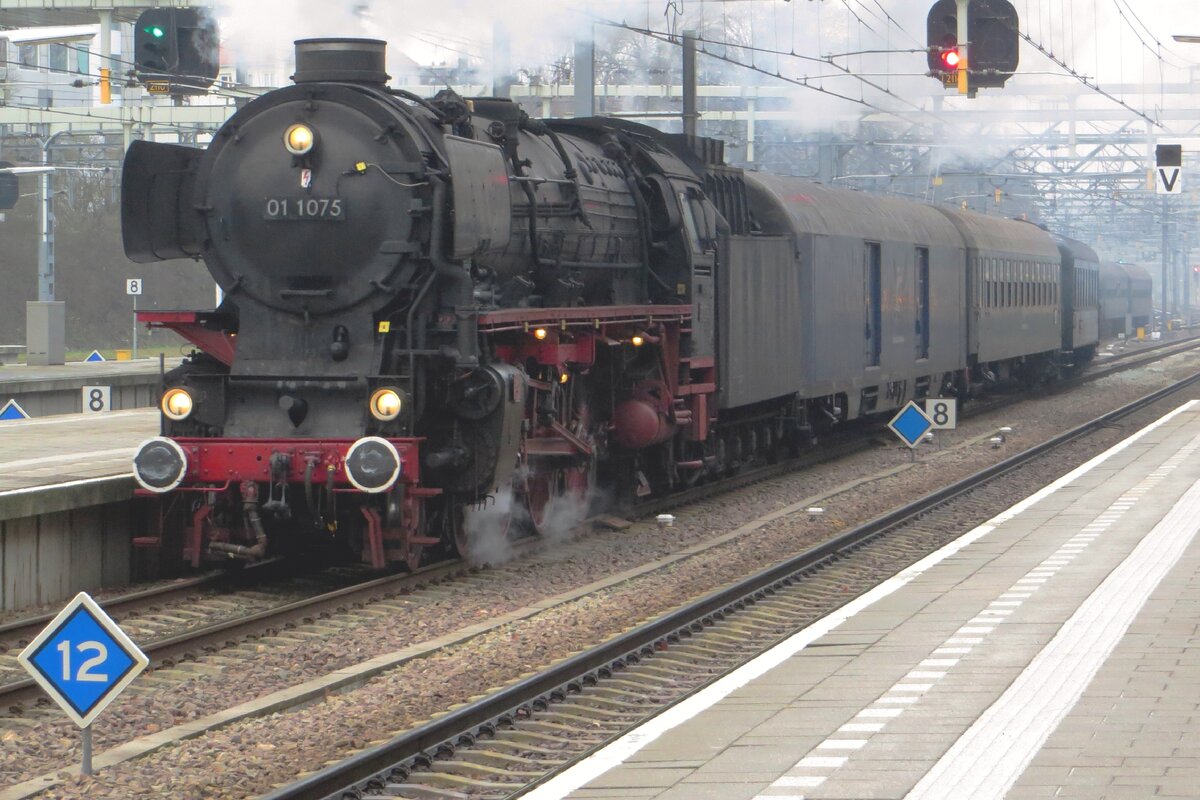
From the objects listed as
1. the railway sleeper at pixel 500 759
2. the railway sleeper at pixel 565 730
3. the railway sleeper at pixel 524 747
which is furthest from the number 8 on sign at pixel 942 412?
the railway sleeper at pixel 500 759

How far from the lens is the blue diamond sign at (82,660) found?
686 centimetres

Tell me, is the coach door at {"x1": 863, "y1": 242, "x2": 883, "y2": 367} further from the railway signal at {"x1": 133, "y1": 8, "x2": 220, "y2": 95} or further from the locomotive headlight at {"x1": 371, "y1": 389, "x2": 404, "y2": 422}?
the locomotive headlight at {"x1": 371, "y1": 389, "x2": 404, "y2": 422}

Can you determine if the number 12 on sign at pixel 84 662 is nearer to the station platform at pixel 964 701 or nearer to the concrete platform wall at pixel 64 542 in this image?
the station platform at pixel 964 701

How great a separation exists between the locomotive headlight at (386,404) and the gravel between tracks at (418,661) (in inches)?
51.6

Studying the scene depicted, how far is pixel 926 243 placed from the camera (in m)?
25.6

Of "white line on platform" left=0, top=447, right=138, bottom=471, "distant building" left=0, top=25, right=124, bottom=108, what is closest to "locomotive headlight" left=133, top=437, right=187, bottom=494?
"white line on platform" left=0, top=447, right=138, bottom=471

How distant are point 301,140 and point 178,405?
2054 mm

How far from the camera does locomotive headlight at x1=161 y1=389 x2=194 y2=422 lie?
38.7ft

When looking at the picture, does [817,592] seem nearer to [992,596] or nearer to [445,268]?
[992,596]

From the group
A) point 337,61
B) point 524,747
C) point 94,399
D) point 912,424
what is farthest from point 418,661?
point 94,399

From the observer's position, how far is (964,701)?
7496 millimetres

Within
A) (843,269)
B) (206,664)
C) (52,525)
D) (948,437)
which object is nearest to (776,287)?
(843,269)

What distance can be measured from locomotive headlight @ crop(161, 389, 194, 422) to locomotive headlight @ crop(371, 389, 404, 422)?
140cm

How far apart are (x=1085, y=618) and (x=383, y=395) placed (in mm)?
4805
